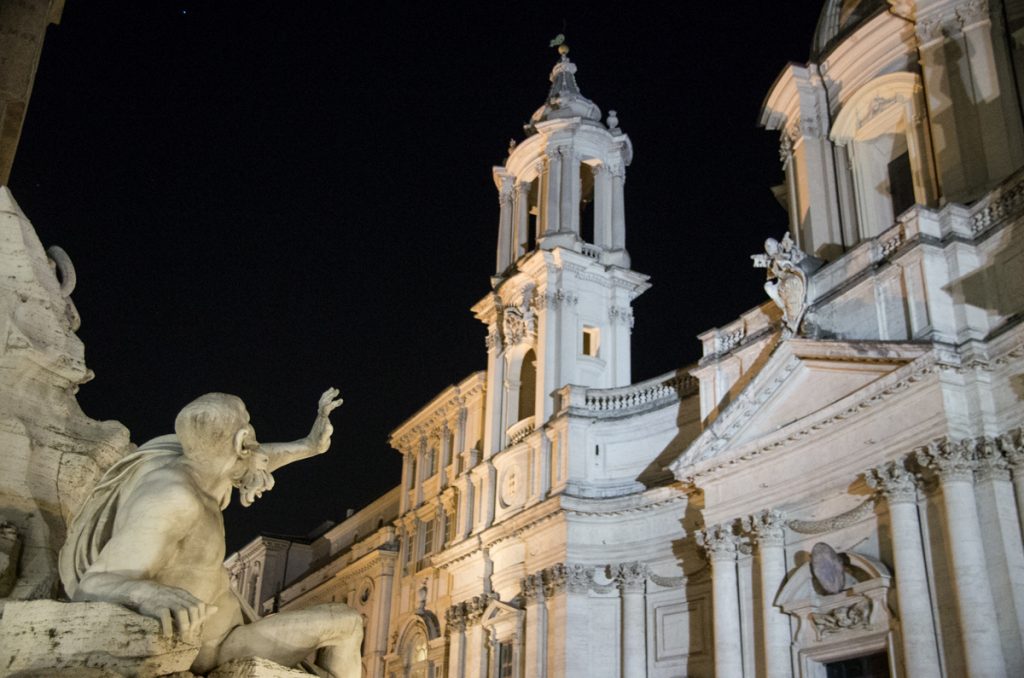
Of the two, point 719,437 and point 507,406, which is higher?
point 507,406

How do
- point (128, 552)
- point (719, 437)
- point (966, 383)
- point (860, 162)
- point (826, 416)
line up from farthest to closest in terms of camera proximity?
point (860, 162) < point (719, 437) < point (826, 416) < point (966, 383) < point (128, 552)

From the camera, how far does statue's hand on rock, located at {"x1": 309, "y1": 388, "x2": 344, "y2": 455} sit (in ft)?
17.2

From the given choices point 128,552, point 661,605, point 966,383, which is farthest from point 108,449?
point 661,605

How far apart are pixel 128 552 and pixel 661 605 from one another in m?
22.7

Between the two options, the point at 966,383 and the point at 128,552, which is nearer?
the point at 128,552

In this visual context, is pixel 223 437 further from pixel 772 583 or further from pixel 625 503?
pixel 625 503

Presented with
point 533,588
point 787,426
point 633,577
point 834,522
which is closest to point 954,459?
point 834,522

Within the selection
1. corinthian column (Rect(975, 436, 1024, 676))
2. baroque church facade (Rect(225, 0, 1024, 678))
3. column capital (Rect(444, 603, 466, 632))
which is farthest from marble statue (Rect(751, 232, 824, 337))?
column capital (Rect(444, 603, 466, 632))

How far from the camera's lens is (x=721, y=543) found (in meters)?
22.4

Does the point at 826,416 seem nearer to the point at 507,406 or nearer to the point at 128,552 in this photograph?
the point at 507,406

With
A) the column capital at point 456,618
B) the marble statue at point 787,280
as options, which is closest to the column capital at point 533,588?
the column capital at point 456,618

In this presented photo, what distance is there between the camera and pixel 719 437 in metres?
22.8

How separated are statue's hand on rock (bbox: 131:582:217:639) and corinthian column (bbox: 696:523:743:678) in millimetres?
19170

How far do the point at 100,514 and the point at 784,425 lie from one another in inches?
733
